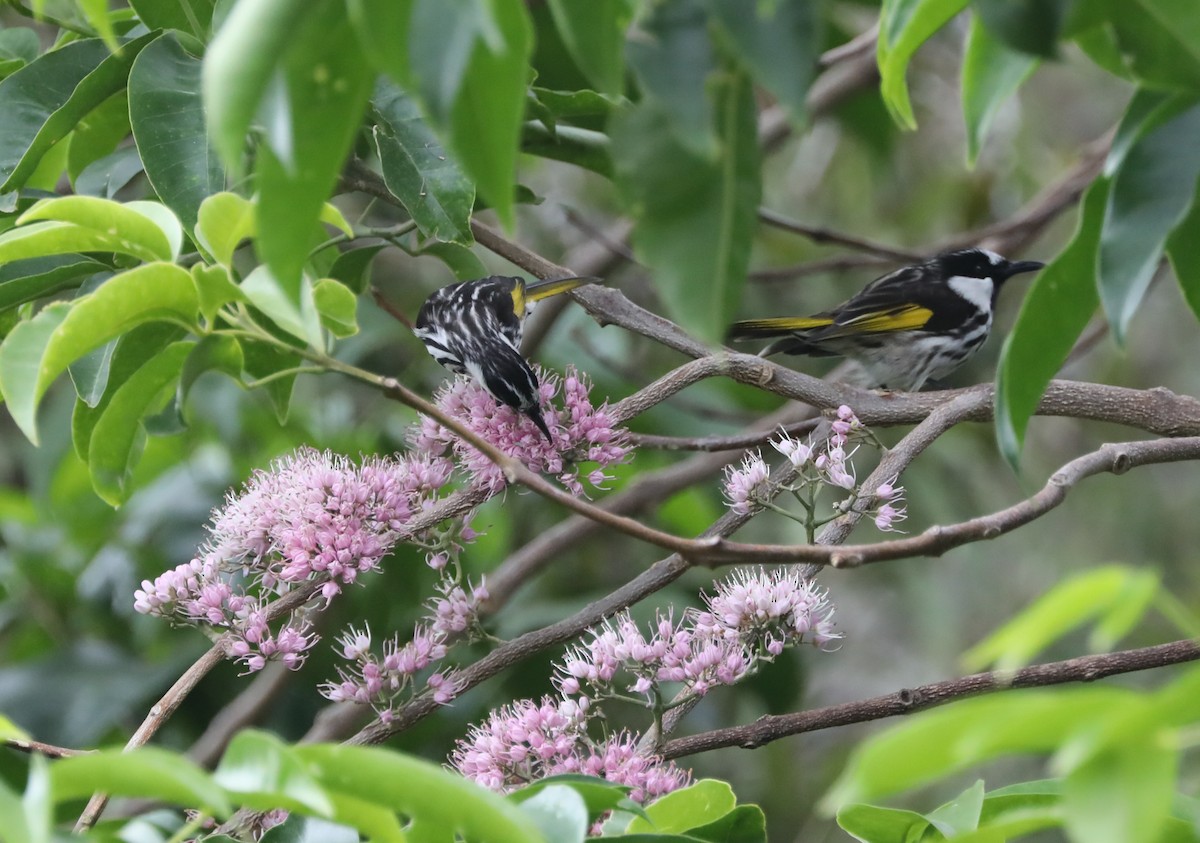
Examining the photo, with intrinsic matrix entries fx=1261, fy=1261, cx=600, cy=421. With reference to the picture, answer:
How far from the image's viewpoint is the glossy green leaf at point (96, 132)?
7.48 feet

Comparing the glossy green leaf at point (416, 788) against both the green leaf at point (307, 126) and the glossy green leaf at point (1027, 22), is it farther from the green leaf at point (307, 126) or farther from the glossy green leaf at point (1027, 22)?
the glossy green leaf at point (1027, 22)

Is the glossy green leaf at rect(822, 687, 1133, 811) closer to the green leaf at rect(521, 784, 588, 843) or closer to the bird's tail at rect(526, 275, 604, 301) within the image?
the green leaf at rect(521, 784, 588, 843)

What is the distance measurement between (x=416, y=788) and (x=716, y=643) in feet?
3.24

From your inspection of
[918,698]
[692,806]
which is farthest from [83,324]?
[918,698]

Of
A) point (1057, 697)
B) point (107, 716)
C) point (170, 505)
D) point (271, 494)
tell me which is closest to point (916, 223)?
point (170, 505)

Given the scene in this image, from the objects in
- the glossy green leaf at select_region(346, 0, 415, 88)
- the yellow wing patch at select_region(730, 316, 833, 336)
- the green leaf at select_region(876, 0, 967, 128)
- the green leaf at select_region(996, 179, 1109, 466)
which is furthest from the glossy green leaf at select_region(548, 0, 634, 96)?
the yellow wing patch at select_region(730, 316, 833, 336)

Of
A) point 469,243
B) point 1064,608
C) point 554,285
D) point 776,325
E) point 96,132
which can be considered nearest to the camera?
point 1064,608

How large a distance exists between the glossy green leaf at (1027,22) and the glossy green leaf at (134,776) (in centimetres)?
76

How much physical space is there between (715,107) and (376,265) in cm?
448

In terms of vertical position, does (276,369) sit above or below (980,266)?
above

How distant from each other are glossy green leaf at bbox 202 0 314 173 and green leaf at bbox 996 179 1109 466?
697mm

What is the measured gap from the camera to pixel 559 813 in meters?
1.16

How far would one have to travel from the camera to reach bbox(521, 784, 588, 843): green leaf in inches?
44.1

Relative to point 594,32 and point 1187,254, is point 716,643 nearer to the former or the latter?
point 1187,254
